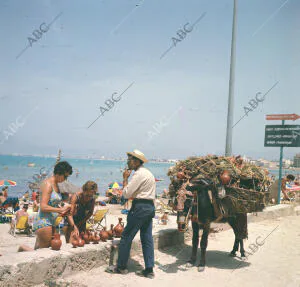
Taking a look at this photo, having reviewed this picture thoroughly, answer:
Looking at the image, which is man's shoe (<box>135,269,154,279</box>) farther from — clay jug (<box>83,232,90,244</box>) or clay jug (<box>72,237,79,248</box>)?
clay jug (<box>72,237,79,248</box>)

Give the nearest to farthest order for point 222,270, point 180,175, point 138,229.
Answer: point 138,229 → point 222,270 → point 180,175

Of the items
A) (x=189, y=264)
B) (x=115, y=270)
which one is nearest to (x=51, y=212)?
(x=115, y=270)

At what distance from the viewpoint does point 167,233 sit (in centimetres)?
699

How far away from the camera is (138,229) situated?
510 centimetres

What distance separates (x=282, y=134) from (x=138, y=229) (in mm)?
10579

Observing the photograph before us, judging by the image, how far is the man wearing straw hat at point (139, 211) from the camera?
16.2 ft

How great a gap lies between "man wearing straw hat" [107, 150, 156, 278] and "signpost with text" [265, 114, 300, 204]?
33.0ft

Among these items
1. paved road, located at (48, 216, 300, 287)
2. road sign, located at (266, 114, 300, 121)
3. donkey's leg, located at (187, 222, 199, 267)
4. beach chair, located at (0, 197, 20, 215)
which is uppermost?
road sign, located at (266, 114, 300, 121)

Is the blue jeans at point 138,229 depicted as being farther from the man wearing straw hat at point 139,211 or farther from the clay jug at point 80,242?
the clay jug at point 80,242

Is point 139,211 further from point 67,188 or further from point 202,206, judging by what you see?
point 67,188

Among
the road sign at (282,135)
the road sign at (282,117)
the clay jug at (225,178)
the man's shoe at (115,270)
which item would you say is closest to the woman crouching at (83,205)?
the man's shoe at (115,270)

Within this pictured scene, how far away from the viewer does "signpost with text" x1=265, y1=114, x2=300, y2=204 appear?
13359mm

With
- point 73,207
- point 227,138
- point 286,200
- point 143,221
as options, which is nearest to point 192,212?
point 143,221

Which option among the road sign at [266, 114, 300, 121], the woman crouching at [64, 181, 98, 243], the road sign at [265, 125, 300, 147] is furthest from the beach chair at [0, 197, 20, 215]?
the road sign at [266, 114, 300, 121]
